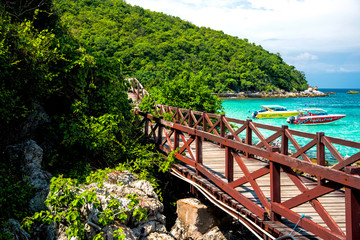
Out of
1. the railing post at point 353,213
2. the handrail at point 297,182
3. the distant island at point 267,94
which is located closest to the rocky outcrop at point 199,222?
the handrail at point 297,182

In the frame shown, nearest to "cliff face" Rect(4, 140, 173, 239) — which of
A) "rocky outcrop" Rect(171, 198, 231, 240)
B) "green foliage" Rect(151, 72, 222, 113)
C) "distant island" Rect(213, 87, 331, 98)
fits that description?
"rocky outcrop" Rect(171, 198, 231, 240)

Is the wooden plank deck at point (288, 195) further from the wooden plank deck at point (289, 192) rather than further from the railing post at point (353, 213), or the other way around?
the railing post at point (353, 213)

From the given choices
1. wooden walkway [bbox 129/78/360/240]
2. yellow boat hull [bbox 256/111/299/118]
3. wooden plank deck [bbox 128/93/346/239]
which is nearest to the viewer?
wooden walkway [bbox 129/78/360/240]

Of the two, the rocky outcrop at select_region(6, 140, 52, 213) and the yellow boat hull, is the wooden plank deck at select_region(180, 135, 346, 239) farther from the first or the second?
the yellow boat hull

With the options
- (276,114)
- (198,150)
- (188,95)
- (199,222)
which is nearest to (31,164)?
(198,150)

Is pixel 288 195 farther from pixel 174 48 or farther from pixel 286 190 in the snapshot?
pixel 174 48

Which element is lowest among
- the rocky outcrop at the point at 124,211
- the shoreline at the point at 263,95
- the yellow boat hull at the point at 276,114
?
the yellow boat hull at the point at 276,114

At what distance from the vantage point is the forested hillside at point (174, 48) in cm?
7719

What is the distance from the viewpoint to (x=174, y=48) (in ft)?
310

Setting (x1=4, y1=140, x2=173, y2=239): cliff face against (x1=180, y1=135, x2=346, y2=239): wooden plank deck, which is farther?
(x1=4, y1=140, x2=173, y2=239): cliff face

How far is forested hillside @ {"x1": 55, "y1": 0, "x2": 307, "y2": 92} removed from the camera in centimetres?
7719

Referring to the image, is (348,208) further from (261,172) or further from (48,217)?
(48,217)

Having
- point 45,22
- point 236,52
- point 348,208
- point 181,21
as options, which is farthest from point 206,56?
point 348,208

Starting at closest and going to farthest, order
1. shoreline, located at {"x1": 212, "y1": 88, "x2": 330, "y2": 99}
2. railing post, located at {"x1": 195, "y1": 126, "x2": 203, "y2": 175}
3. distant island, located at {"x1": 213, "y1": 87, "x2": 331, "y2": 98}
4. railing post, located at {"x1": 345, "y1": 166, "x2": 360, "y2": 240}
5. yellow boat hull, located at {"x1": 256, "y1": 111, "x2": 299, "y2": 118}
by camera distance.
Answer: railing post, located at {"x1": 345, "y1": 166, "x2": 360, "y2": 240} < railing post, located at {"x1": 195, "y1": 126, "x2": 203, "y2": 175} < yellow boat hull, located at {"x1": 256, "y1": 111, "x2": 299, "y2": 118} < shoreline, located at {"x1": 212, "y1": 88, "x2": 330, "y2": 99} < distant island, located at {"x1": 213, "y1": 87, "x2": 331, "y2": 98}
